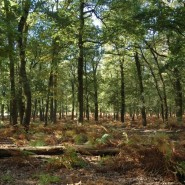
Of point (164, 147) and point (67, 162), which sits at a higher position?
point (164, 147)

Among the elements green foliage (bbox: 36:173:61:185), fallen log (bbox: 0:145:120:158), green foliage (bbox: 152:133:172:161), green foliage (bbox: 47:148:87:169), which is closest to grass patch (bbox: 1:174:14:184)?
green foliage (bbox: 36:173:61:185)

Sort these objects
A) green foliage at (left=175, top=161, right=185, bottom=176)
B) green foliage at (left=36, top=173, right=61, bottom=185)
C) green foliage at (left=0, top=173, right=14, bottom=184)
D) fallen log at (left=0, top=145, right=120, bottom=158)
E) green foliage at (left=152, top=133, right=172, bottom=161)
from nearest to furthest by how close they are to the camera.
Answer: green foliage at (left=36, top=173, right=61, bottom=185)
green foliage at (left=0, top=173, right=14, bottom=184)
green foliage at (left=175, top=161, right=185, bottom=176)
green foliage at (left=152, top=133, right=172, bottom=161)
fallen log at (left=0, top=145, right=120, bottom=158)

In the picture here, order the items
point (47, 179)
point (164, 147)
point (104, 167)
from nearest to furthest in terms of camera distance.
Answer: point (47, 179) < point (164, 147) < point (104, 167)

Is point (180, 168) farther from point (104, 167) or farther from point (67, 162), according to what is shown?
point (67, 162)

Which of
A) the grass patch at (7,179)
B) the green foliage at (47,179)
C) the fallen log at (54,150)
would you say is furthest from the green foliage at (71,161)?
the grass patch at (7,179)

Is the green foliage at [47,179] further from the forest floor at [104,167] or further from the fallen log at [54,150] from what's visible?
the fallen log at [54,150]

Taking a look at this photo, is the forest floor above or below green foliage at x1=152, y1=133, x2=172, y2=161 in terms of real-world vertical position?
below

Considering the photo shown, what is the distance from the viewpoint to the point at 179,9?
14.2 meters

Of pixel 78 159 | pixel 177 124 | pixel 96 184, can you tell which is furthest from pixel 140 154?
pixel 177 124

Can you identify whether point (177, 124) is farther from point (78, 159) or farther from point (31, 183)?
point (31, 183)

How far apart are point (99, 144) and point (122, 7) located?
11376 mm

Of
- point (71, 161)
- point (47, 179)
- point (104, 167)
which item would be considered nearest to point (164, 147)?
point (104, 167)

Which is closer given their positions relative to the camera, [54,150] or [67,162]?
[67,162]

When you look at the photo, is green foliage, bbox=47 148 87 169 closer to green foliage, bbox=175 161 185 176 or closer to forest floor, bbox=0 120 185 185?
forest floor, bbox=0 120 185 185
